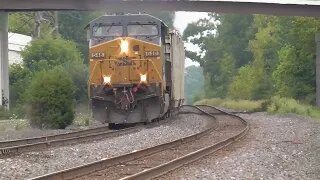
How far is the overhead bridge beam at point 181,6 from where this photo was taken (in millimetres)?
29250

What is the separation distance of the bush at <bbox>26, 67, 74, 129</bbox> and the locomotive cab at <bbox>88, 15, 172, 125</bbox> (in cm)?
323

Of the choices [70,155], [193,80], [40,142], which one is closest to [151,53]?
[40,142]

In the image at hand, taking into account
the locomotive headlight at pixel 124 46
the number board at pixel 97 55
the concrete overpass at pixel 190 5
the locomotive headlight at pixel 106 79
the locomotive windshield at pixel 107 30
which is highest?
the concrete overpass at pixel 190 5

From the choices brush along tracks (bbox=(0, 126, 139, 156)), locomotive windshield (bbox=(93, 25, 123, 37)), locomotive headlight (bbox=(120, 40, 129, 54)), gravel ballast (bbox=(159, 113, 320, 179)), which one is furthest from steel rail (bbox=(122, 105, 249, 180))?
locomotive windshield (bbox=(93, 25, 123, 37))

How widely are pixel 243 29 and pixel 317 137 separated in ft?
206

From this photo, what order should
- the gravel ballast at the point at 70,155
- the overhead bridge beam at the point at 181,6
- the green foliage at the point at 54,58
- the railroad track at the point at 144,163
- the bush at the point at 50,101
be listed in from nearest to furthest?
the railroad track at the point at 144,163
the gravel ballast at the point at 70,155
the bush at the point at 50,101
the overhead bridge beam at the point at 181,6
the green foliage at the point at 54,58

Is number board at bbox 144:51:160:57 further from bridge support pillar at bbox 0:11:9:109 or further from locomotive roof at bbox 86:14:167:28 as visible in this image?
bridge support pillar at bbox 0:11:9:109

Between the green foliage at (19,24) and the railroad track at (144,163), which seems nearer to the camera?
the railroad track at (144,163)

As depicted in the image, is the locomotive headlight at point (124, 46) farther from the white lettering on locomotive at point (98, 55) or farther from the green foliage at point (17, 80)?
the green foliage at point (17, 80)

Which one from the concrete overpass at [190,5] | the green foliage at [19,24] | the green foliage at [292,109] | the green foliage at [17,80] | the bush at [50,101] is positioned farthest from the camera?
the green foliage at [19,24]

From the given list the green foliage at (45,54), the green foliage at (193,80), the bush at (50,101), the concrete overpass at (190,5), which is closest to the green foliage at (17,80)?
the green foliage at (45,54)

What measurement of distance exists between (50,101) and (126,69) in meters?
4.49

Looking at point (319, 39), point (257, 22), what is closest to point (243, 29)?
point (257, 22)

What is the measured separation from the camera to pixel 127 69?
2136cm
